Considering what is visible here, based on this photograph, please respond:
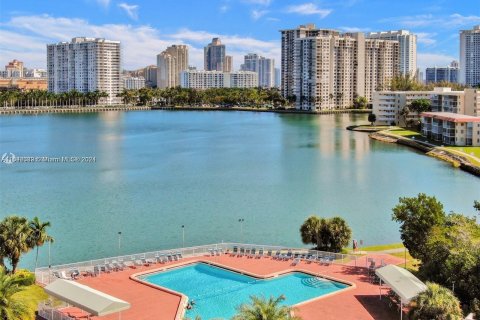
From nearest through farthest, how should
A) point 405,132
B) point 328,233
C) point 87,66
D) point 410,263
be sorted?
1. point 410,263
2. point 328,233
3. point 405,132
4. point 87,66

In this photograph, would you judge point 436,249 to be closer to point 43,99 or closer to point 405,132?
point 405,132

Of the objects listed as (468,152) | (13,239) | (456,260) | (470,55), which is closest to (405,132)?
(468,152)

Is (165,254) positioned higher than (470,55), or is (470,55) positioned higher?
(470,55)

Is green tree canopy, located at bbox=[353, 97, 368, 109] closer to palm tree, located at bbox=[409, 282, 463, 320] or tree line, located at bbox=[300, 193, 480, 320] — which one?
tree line, located at bbox=[300, 193, 480, 320]

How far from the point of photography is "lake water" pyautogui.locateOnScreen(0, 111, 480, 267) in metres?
27.4

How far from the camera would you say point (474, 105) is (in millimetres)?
68750

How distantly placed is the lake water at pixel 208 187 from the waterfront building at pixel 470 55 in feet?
415

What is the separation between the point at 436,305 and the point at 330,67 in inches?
4936

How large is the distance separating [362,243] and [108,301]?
1361 cm

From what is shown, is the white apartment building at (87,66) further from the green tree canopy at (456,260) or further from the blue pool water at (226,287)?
the green tree canopy at (456,260)

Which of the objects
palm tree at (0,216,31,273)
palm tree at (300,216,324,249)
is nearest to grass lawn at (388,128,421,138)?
palm tree at (300,216,324,249)

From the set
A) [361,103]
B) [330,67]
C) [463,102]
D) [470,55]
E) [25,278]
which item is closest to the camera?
[25,278]

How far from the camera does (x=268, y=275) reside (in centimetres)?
1925

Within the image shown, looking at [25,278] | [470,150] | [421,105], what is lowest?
[25,278]
